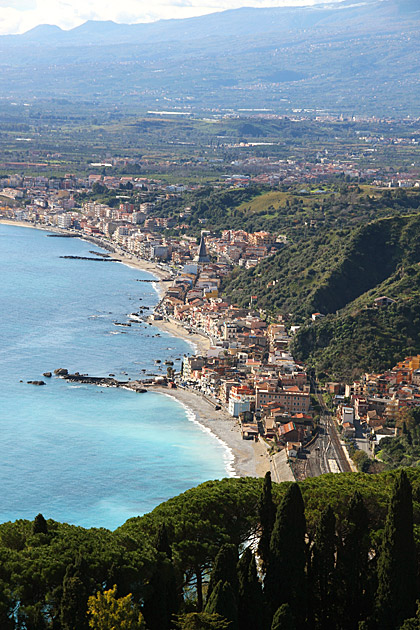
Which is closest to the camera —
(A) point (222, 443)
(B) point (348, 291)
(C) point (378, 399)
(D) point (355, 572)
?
(D) point (355, 572)

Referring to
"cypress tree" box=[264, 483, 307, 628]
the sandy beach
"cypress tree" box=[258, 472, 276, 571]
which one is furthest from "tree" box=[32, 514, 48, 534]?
the sandy beach

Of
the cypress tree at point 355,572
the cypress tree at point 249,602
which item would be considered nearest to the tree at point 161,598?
the cypress tree at point 249,602

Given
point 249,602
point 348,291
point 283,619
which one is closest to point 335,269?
point 348,291

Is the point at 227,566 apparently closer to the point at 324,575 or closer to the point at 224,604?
the point at 224,604

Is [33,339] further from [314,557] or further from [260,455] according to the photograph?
[314,557]

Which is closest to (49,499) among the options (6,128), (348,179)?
(348,179)

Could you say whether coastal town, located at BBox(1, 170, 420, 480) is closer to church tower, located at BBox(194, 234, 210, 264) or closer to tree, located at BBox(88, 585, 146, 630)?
church tower, located at BBox(194, 234, 210, 264)

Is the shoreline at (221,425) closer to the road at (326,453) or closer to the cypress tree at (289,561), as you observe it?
the road at (326,453)
